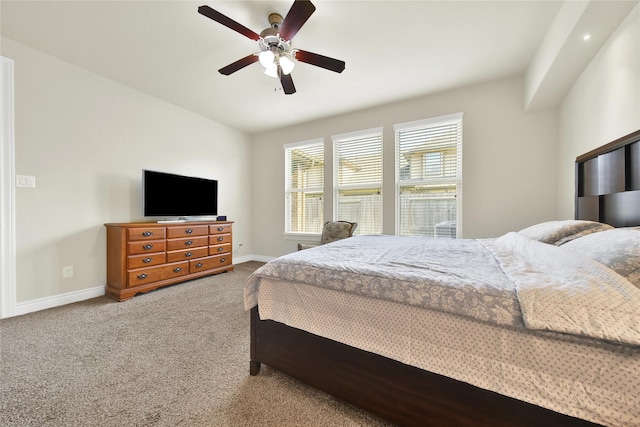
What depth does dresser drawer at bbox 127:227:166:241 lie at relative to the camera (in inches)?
109

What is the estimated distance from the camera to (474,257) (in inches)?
59.7

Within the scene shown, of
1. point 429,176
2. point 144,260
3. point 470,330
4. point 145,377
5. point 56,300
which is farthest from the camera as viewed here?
point 429,176

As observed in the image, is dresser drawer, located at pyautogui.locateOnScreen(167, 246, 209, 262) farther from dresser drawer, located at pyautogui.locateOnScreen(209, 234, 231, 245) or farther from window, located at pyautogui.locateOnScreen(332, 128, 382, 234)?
window, located at pyautogui.locateOnScreen(332, 128, 382, 234)

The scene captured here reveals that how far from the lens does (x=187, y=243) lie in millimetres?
3367

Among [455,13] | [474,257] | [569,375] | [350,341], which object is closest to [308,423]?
[350,341]

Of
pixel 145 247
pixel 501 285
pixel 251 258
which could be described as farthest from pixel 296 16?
pixel 251 258

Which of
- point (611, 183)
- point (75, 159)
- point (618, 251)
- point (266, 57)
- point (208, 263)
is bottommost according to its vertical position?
point (208, 263)

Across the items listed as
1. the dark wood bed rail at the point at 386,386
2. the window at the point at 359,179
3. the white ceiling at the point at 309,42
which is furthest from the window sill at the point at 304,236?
the dark wood bed rail at the point at 386,386

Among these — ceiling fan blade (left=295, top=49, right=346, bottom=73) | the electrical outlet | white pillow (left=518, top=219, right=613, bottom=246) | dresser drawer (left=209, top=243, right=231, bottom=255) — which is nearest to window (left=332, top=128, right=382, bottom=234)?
ceiling fan blade (left=295, top=49, right=346, bottom=73)

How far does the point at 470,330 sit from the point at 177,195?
3796mm

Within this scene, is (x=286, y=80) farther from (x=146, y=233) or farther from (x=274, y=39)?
(x=146, y=233)

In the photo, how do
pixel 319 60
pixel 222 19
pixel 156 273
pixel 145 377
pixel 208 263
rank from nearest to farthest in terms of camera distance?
1. pixel 145 377
2. pixel 222 19
3. pixel 319 60
4. pixel 156 273
5. pixel 208 263

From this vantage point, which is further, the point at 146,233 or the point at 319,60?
the point at 146,233

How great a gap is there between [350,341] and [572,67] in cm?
307
